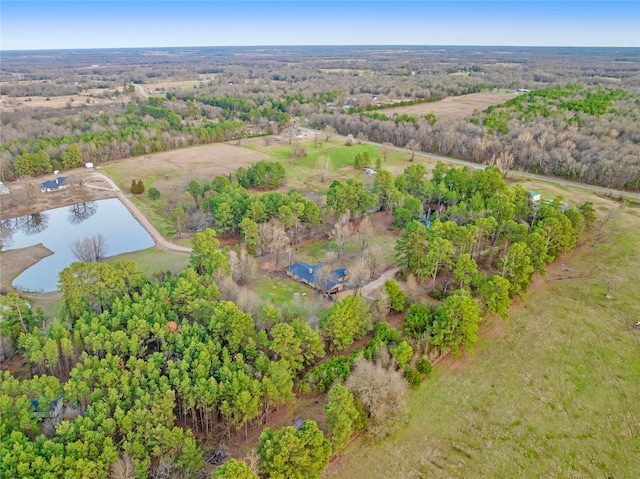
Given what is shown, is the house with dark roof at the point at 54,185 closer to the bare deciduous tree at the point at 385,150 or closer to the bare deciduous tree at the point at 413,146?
the bare deciduous tree at the point at 385,150

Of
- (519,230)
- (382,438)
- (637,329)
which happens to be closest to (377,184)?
(519,230)

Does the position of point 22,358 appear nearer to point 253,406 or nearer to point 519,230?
point 253,406

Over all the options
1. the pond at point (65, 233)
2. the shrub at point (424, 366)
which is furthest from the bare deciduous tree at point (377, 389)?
the pond at point (65, 233)

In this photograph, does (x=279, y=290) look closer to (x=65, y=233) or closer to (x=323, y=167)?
(x=65, y=233)

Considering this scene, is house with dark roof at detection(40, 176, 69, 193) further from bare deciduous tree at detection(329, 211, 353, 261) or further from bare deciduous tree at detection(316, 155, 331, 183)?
bare deciduous tree at detection(329, 211, 353, 261)

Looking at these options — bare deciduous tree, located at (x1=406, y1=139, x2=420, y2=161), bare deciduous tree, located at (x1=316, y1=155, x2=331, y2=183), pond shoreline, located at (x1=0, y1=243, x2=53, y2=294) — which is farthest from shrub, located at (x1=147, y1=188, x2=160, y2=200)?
bare deciduous tree, located at (x1=406, y1=139, x2=420, y2=161)

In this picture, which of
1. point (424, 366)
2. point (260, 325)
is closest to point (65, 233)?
point (260, 325)
